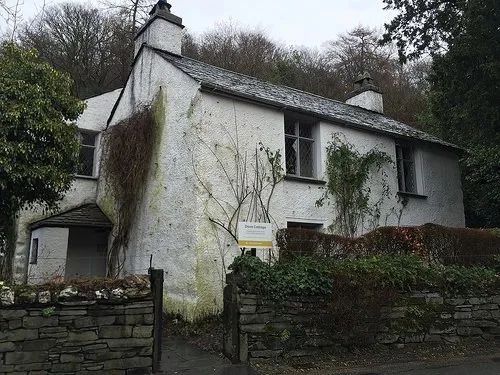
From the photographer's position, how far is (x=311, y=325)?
7.29 m

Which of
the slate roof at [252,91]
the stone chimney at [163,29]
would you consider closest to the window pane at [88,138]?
the stone chimney at [163,29]

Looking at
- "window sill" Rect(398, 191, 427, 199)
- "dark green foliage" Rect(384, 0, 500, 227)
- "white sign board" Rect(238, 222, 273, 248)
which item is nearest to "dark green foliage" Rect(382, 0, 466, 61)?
"dark green foliage" Rect(384, 0, 500, 227)

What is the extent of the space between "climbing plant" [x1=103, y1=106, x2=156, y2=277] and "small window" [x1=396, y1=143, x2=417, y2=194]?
868cm

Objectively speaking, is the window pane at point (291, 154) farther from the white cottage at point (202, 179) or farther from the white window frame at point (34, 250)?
the white window frame at point (34, 250)

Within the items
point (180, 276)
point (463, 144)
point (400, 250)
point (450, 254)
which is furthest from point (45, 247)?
point (463, 144)

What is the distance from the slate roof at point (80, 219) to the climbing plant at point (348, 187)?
6.97m

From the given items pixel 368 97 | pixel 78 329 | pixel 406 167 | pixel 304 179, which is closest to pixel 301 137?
pixel 304 179

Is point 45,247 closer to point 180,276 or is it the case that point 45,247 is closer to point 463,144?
point 180,276

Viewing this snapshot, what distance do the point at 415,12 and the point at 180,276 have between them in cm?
1161

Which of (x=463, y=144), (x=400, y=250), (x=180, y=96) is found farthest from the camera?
(x=463, y=144)

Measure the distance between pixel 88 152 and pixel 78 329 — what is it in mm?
11351

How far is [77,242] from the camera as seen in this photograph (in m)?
14.4

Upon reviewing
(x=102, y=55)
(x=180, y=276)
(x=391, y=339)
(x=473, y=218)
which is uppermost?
(x=102, y=55)

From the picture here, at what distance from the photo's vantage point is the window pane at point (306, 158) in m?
13.0
